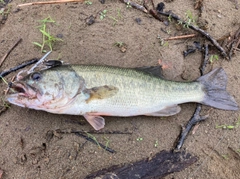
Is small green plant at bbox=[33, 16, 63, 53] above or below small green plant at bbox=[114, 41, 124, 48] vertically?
above

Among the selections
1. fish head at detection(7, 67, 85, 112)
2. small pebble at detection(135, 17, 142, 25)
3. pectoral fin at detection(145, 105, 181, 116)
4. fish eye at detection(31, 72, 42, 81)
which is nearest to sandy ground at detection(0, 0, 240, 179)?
small pebble at detection(135, 17, 142, 25)

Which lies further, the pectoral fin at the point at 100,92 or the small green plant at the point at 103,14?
the small green plant at the point at 103,14

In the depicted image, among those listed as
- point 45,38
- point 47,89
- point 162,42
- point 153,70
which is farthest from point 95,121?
point 162,42

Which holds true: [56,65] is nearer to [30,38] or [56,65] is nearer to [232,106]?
[30,38]

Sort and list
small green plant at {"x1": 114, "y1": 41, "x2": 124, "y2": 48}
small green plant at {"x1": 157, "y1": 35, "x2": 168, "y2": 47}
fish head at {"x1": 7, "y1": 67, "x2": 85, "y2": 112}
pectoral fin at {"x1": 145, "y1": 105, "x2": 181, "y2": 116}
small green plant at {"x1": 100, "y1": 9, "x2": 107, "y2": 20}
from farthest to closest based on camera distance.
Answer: small green plant at {"x1": 100, "y1": 9, "x2": 107, "y2": 20}, small green plant at {"x1": 157, "y1": 35, "x2": 168, "y2": 47}, small green plant at {"x1": 114, "y1": 41, "x2": 124, "y2": 48}, pectoral fin at {"x1": 145, "y1": 105, "x2": 181, "y2": 116}, fish head at {"x1": 7, "y1": 67, "x2": 85, "y2": 112}

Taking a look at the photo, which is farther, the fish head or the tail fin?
the tail fin

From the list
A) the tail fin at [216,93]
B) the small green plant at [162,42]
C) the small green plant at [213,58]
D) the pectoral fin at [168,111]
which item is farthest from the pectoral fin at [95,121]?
the small green plant at [213,58]

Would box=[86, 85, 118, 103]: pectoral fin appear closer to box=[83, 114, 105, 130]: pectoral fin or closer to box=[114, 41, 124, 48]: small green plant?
box=[83, 114, 105, 130]: pectoral fin

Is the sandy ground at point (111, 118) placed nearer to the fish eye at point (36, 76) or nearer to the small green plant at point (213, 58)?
the small green plant at point (213, 58)

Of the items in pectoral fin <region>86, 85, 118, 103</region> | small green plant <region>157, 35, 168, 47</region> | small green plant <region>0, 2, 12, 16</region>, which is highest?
small green plant <region>0, 2, 12, 16</region>
